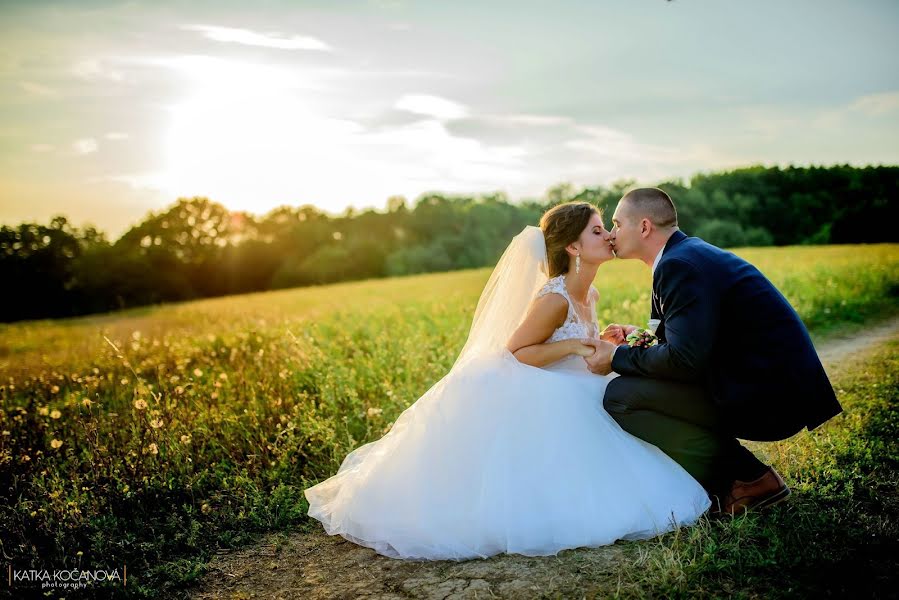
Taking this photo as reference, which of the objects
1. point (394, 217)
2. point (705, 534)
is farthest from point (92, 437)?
point (394, 217)

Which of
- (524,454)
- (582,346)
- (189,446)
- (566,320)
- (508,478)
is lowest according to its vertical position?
(189,446)

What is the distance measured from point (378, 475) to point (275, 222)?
51.2 meters

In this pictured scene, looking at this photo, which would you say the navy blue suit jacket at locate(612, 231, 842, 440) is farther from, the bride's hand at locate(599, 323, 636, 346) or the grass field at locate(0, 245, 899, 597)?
the grass field at locate(0, 245, 899, 597)

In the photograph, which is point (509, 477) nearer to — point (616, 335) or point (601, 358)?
point (601, 358)

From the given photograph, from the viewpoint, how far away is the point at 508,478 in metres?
4.34

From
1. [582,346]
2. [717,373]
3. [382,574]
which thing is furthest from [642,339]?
[382,574]

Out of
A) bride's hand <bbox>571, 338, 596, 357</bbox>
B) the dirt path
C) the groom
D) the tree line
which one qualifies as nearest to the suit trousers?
the groom

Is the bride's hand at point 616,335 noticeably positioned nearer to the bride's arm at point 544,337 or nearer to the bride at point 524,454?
the bride at point 524,454

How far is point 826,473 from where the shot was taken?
5141mm

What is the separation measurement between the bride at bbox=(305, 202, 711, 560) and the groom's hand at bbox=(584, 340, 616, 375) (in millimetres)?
53

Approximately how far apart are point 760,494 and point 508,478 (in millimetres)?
1781

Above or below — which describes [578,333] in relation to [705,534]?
above

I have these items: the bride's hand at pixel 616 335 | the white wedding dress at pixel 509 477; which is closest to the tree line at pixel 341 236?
the bride's hand at pixel 616 335

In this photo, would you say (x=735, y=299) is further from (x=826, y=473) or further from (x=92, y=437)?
(x=92, y=437)
